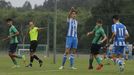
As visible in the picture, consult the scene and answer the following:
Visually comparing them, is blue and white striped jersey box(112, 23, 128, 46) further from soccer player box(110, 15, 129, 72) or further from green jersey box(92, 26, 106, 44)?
green jersey box(92, 26, 106, 44)

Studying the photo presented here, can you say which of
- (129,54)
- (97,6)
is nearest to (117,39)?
(129,54)

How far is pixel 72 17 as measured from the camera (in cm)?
1931

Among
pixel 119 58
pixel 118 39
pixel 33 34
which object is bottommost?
pixel 119 58

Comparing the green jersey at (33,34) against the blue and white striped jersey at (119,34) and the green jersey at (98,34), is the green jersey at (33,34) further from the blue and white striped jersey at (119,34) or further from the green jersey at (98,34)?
the blue and white striped jersey at (119,34)

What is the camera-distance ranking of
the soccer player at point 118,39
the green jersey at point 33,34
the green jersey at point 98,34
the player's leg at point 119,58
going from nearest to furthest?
the player's leg at point 119,58 → the soccer player at point 118,39 → the green jersey at point 98,34 → the green jersey at point 33,34

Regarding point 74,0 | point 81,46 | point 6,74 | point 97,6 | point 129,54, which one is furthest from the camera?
A: point 74,0

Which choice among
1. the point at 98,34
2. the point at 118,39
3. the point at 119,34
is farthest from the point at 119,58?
the point at 98,34

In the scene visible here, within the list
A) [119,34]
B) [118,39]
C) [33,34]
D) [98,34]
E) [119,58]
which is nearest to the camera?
[119,58]

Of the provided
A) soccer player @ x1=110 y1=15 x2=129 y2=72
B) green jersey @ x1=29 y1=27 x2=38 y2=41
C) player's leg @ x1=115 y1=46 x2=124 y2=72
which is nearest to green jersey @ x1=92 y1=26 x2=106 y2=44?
soccer player @ x1=110 y1=15 x2=129 y2=72

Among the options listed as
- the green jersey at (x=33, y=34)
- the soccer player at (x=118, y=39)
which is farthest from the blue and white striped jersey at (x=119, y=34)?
the green jersey at (x=33, y=34)

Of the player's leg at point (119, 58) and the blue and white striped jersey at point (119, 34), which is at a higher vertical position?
the blue and white striped jersey at point (119, 34)

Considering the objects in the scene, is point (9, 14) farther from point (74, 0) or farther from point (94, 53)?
point (94, 53)

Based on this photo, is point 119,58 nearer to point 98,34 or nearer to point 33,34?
point 98,34

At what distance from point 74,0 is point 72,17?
96.8 m
